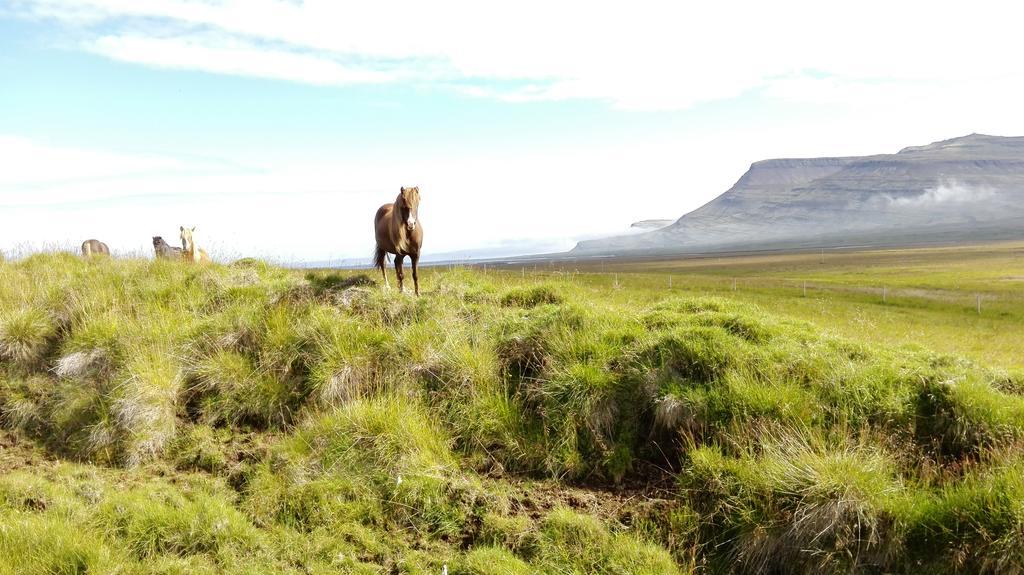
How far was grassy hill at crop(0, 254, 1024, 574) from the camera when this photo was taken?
5152 mm

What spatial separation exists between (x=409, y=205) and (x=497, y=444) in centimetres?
497

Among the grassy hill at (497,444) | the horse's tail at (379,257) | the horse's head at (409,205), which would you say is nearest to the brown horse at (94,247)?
the grassy hill at (497,444)

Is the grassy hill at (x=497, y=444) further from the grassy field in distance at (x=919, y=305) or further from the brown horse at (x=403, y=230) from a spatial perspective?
the grassy field in distance at (x=919, y=305)

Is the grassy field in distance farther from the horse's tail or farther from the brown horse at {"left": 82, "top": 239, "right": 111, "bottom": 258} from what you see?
the brown horse at {"left": 82, "top": 239, "right": 111, "bottom": 258}

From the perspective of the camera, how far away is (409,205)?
10055 millimetres

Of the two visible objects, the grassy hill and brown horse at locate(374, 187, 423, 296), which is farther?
brown horse at locate(374, 187, 423, 296)

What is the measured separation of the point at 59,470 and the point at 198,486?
2.03m

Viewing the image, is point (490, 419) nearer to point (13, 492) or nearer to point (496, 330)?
point (496, 330)

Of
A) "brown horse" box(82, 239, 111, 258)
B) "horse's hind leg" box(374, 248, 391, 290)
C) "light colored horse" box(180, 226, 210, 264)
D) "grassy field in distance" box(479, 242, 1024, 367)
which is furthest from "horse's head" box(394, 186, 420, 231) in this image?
"brown horse" box(82, 239, 111, 258)

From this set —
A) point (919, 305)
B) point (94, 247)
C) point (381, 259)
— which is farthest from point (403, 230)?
point (919, 305)

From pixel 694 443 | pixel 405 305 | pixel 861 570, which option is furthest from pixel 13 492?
pixel 861 570

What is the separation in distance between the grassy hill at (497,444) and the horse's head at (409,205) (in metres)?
1.72

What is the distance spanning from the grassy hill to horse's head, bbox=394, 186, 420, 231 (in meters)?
1.72

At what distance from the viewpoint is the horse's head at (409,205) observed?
32.9ft
